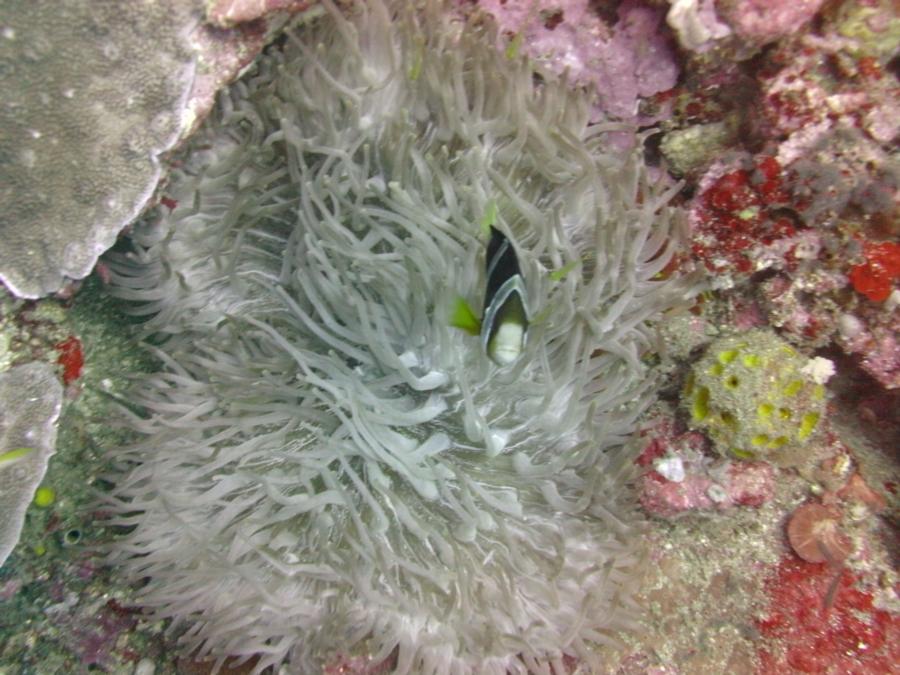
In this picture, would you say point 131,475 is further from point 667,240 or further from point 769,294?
point 769,294

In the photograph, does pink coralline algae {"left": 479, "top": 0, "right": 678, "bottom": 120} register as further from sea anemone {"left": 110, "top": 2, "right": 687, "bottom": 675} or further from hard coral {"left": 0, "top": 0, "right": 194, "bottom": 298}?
hard coral {"left": 0, "top": 0, "right": 194, "bottom": 298}

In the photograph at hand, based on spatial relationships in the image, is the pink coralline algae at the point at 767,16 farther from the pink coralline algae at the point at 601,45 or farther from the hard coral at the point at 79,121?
the hard coral at the point at 79,121

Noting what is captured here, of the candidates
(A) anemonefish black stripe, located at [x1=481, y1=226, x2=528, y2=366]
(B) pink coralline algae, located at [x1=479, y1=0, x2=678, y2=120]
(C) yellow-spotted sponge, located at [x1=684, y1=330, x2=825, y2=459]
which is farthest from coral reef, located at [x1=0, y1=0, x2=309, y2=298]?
(C) yellow-spotted sponge, located at [x1=684, y1=330, x2=825, y2=459]

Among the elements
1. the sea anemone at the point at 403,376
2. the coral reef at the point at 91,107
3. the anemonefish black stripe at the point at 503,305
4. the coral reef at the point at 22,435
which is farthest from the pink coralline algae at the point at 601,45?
the coral reef at the point at 22,435

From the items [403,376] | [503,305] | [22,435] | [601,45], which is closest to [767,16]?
[601,45]

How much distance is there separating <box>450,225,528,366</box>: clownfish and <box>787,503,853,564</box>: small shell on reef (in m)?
1.87

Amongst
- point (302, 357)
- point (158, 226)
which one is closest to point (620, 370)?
point (302, 357)

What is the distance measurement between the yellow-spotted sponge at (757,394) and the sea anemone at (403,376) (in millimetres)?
342

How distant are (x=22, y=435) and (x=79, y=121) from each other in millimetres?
1258

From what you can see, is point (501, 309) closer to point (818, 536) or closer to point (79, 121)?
point (79, 121)

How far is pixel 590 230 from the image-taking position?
103 inches

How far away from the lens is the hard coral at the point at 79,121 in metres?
2.16

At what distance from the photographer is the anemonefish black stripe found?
183 cm

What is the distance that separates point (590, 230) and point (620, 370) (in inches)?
21.7
